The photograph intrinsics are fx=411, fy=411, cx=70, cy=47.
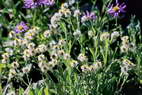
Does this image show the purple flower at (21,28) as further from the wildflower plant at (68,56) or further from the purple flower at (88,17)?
the purple flower at (88,17)

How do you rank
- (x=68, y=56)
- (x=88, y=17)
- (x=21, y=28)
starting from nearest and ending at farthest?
(x=68, y=56)
(x=88, y=17)
(x=21, y=28)

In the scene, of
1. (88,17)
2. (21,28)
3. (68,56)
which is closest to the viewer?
(68,56)

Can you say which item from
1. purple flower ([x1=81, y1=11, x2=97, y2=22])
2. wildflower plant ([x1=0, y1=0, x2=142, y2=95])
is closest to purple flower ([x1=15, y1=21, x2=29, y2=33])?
wildflower plant ([x1=0, y1=0, x2=142, y2=95])

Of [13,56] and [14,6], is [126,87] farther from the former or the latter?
[14,6]

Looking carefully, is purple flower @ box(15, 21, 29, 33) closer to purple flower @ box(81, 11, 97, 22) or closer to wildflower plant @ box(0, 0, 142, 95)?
wildflower plant @ box(0, 0, 142, 95)

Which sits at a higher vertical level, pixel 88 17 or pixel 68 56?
pixel 88 17

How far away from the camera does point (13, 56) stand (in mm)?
3578

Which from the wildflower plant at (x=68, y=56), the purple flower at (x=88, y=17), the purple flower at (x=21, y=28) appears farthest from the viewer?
the purple flower at (x=21, y=28)

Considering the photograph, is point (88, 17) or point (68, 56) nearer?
point (68, 56)

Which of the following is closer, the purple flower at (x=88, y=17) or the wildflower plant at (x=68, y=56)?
the wildflower plant at (x=68, y=56)

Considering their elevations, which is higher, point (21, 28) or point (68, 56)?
point (21, 28)

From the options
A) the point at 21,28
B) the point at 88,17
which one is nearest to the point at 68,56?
the point at 88,17

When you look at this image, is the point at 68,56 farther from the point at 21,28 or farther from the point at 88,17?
the point at 21,28

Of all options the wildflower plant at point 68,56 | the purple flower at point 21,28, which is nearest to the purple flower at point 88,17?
the wildflower plant at point 68,56
